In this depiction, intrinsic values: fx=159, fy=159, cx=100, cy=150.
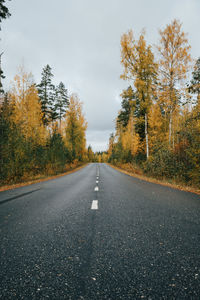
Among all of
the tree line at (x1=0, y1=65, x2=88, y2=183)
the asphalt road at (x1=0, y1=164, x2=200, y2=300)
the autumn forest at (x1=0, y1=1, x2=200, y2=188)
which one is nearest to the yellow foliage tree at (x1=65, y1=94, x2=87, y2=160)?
the tree line at (x1=0, y1=65, x2=88, y2=183)

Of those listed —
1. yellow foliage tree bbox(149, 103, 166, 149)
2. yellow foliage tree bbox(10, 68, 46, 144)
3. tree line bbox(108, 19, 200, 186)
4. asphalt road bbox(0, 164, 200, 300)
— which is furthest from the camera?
yellow foliage tree bbox(149, 103, 166, 149)

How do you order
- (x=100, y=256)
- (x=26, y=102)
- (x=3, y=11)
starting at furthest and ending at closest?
1. (x=26, y=102)
2. (x=3, y=11)
3. (x=100, y=256)

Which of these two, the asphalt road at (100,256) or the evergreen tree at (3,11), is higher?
the evergreen tree at (3,11)

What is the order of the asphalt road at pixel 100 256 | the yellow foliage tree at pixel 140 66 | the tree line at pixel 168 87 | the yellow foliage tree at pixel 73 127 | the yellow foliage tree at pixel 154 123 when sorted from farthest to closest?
the yellow foliage tree at pixel 73 127 → the yellow foliage tree at pixel 154 123 → the yellow foliage tree at pixel 140 66 → the tree line at pixel 168 87 → the asphalt road at pixel 100 256

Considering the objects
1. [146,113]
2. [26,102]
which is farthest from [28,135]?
[146,113]

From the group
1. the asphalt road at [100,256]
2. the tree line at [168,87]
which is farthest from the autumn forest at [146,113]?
the asphalt road at [100,256]

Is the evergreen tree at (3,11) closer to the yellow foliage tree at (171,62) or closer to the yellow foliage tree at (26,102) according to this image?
the yellow foliage tree at (26,102)

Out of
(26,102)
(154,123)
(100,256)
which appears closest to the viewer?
(100,256)

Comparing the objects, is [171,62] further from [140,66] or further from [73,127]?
[73,127]

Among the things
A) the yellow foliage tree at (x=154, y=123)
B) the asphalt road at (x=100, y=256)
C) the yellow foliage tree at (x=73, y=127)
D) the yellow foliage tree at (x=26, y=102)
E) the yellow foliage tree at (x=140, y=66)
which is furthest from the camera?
the yellow foliage tree at (x=73, y=127)

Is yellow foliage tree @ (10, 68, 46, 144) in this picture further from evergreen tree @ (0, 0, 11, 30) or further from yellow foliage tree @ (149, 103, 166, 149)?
yellow foliage tree @ (149, 103, 166, 149)

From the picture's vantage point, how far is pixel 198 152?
8312mm

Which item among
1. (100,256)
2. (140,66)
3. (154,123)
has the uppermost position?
(140,66)

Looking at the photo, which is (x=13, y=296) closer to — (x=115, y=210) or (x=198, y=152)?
(x=115, y=210)
